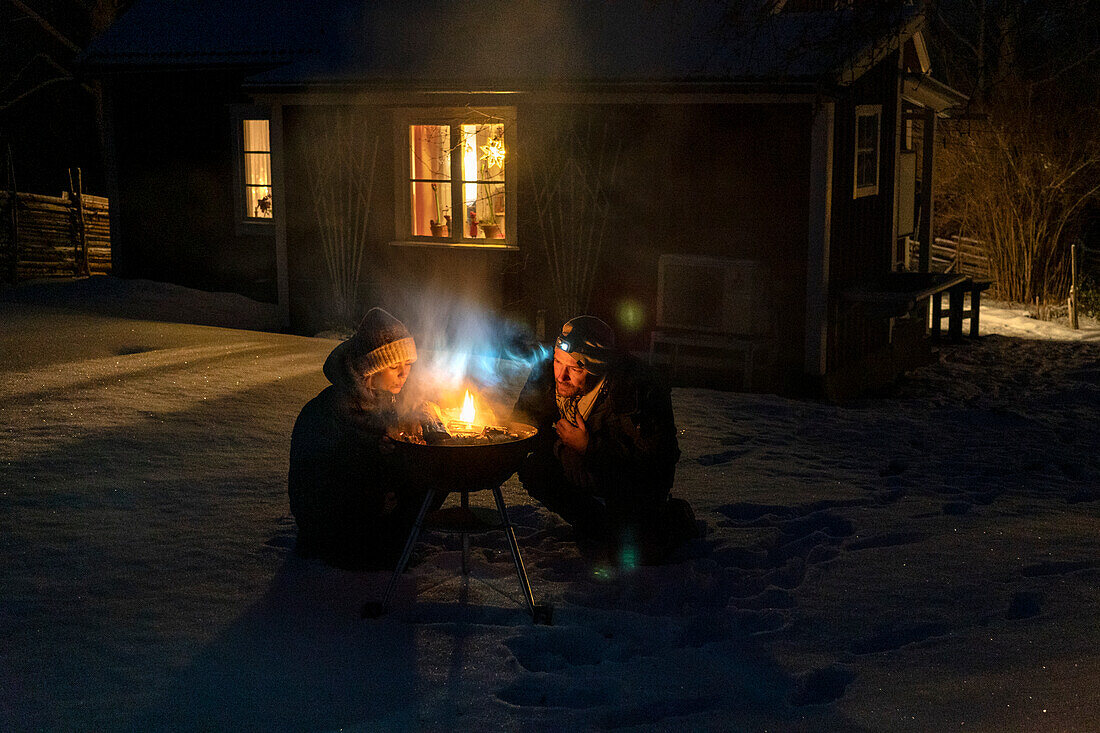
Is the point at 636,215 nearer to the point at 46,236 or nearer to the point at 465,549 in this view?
the point at 465,549

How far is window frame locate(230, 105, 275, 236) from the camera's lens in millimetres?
14711

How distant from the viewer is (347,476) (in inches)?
214

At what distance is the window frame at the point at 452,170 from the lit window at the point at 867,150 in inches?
147

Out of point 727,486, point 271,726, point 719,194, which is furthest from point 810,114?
point 271,726

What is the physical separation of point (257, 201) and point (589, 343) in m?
10.6

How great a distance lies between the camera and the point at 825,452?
8.53 meters

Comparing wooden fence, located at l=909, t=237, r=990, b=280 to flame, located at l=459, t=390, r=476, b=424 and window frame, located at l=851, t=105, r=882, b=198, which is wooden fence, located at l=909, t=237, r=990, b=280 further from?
flame, located at l=459, t=390, r=476, b=424

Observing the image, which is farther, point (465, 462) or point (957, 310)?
point (957, 310)

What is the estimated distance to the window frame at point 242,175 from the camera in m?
14.7

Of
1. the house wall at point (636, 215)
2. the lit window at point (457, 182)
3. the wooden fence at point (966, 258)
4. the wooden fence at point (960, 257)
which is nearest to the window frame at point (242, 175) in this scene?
the house wall at point (636, 215)

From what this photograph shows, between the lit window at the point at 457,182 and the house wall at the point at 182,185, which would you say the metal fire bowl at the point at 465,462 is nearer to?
the lit window at the point at 457,182

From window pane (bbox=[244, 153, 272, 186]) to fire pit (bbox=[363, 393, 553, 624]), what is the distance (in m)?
10.6

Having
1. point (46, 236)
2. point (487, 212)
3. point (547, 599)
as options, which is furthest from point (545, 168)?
point (46, 236)

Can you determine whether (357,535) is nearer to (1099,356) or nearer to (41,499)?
(41,499)
